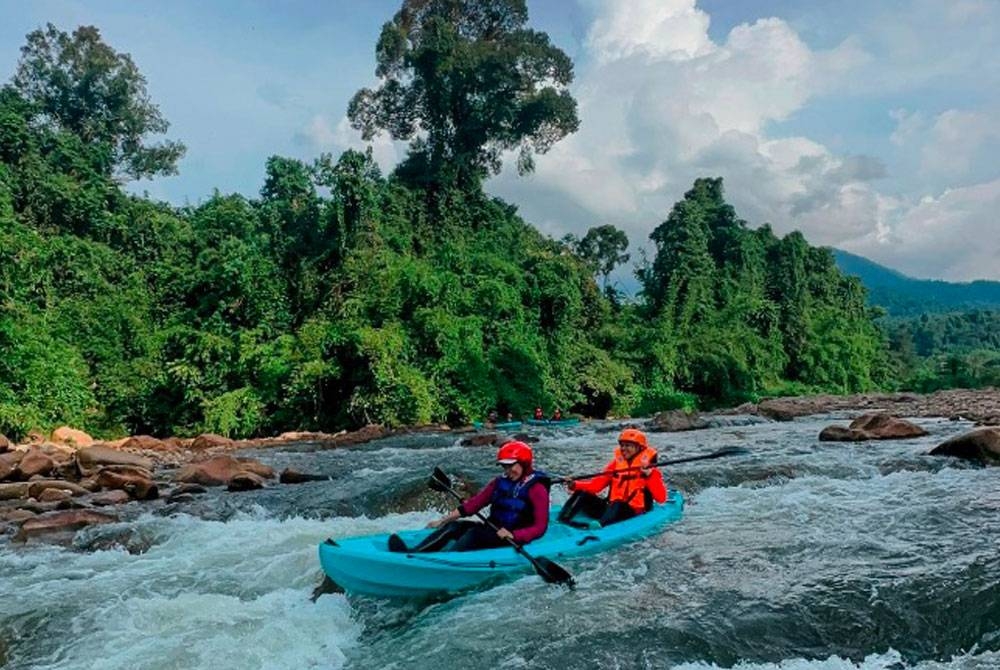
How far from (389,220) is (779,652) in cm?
2250

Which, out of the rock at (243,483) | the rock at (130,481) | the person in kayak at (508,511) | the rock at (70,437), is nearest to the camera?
the person in kayak at (508,511)

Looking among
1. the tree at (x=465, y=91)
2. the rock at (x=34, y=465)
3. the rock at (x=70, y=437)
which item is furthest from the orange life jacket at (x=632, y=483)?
the tree at (x=465, y=91)

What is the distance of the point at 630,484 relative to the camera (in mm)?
7270

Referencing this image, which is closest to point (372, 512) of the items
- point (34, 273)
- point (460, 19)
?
point (34, 273)

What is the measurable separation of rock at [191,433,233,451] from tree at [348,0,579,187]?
44.6 feet

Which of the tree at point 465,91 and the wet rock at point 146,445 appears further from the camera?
the tree at point 465,91

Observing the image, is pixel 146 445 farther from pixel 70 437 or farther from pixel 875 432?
pixel 875 432

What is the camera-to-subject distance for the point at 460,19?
30.2 metres

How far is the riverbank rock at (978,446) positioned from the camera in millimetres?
9938

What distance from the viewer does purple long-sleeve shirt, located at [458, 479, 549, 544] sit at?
20.0 ft

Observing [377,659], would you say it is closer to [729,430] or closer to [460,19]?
[729,430]

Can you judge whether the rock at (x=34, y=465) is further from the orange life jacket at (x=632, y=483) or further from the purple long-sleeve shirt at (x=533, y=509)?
the orange life jacket at (x=632, y=483)

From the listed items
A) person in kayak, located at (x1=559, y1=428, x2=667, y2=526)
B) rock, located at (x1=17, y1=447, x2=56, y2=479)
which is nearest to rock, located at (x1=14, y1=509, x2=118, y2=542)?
rock, located at (x1=17, y1=447, x2=56, y2=479)

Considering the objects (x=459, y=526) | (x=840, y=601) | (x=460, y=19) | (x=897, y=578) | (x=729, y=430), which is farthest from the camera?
(x=460, y=19)
